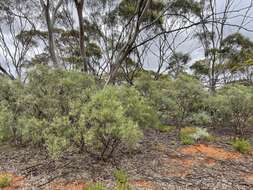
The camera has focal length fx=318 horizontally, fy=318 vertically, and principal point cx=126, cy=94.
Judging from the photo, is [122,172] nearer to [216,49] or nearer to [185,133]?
[185,133]

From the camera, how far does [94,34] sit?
20.4m

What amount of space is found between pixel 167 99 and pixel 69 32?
12420mm

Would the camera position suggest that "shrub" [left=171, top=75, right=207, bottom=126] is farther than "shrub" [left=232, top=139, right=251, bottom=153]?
Yes

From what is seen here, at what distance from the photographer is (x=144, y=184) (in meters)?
4.96

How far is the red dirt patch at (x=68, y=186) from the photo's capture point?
15.9 ft

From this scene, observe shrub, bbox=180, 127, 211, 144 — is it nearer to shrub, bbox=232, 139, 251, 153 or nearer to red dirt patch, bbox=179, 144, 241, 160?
red dirt patch, bbox=179, 144, 241, 160

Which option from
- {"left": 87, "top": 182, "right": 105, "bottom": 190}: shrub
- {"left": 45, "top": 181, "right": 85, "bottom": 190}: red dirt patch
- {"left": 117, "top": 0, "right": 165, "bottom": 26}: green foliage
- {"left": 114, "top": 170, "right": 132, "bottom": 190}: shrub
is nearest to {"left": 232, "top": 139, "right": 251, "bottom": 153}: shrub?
{"left": 114, "top": 170, "right": 132, "bottom": 190}: shrub

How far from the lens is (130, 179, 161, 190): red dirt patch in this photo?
483 cm


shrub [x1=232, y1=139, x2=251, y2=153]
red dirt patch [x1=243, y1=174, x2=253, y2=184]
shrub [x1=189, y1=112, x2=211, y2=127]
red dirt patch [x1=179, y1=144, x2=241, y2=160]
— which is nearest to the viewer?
red dirt patch [x1=243, y1=174, x2=253, y2=184]

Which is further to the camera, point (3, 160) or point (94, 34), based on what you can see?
point (94, 34)

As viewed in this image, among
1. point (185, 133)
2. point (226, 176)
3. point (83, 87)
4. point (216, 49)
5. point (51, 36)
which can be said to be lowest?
point (226, 176)

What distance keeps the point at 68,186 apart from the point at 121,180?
0.82 m

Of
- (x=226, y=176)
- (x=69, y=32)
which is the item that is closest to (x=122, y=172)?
(x=226, y=176)

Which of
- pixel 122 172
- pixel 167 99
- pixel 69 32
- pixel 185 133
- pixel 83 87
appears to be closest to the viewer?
pixel 122 172
